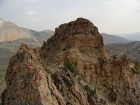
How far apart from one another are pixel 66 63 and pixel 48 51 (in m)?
11.7

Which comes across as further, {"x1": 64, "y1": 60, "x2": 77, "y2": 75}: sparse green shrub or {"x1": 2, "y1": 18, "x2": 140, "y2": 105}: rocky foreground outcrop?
{"x1": 64, "y1": 60, "x2": 77, "y2": 75}: sparse green shrub

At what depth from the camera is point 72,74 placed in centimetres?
4403

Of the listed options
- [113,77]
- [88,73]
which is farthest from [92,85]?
[113,77]

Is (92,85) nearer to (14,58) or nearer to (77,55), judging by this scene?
(77,55)

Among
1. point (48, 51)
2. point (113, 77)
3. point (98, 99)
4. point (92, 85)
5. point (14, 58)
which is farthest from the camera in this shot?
point (48, 51)

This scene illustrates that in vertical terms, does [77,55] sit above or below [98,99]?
above

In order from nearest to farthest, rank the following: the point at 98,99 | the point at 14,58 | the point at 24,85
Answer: the point at 24,85 → the point at 14,58 → the point at 98,99

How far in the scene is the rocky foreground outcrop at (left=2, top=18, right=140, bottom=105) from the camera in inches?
1247

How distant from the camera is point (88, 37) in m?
54.5

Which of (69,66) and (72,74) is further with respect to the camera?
(69,66)

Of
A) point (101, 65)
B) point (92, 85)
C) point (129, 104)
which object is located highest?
point (101, 65)

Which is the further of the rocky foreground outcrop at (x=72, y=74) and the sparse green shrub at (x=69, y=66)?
the sparse green shrub at (x=69, y=66)

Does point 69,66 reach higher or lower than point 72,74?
higher

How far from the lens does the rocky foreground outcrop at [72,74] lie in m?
31.7
